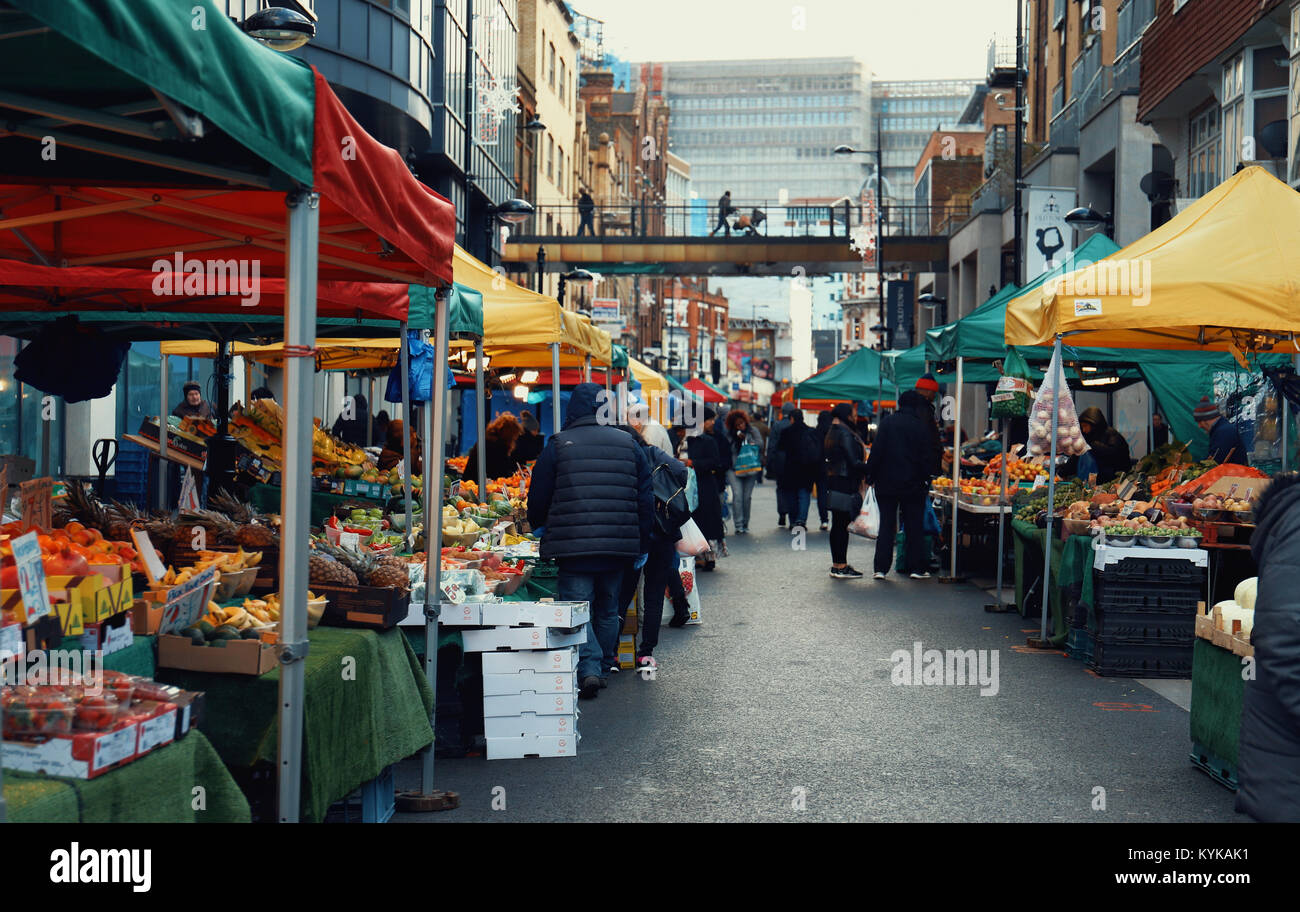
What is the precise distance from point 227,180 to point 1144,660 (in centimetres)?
792

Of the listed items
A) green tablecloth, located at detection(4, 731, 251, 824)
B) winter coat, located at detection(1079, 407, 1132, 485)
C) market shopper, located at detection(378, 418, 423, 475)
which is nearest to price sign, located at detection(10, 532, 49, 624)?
green tablecloth, located at detection(4, 731, 251, 824)

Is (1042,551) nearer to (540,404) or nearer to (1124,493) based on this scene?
(1124,493)

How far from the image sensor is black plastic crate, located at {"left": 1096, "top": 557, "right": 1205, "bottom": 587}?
9797 mm

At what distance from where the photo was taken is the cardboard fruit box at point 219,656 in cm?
480

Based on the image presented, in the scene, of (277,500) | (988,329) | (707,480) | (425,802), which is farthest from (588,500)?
(707,480)

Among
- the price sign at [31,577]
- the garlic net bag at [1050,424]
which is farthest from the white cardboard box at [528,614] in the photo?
the garlic net bag at [1050,424]

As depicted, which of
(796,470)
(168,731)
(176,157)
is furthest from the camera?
(796,470)

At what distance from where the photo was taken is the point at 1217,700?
6.95 meters

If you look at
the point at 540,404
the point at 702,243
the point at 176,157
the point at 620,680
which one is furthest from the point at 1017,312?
the point at 702,243

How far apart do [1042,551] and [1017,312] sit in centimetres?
229

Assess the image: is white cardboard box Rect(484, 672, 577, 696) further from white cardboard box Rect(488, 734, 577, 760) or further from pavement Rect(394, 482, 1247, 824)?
pavement Rect(394, 482, 1247, 824)

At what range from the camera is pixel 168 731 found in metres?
3.82

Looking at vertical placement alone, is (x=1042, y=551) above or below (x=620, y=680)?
above

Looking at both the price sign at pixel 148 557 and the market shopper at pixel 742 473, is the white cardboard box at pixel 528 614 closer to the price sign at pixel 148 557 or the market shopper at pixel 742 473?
the price sign at pixel 148 557
